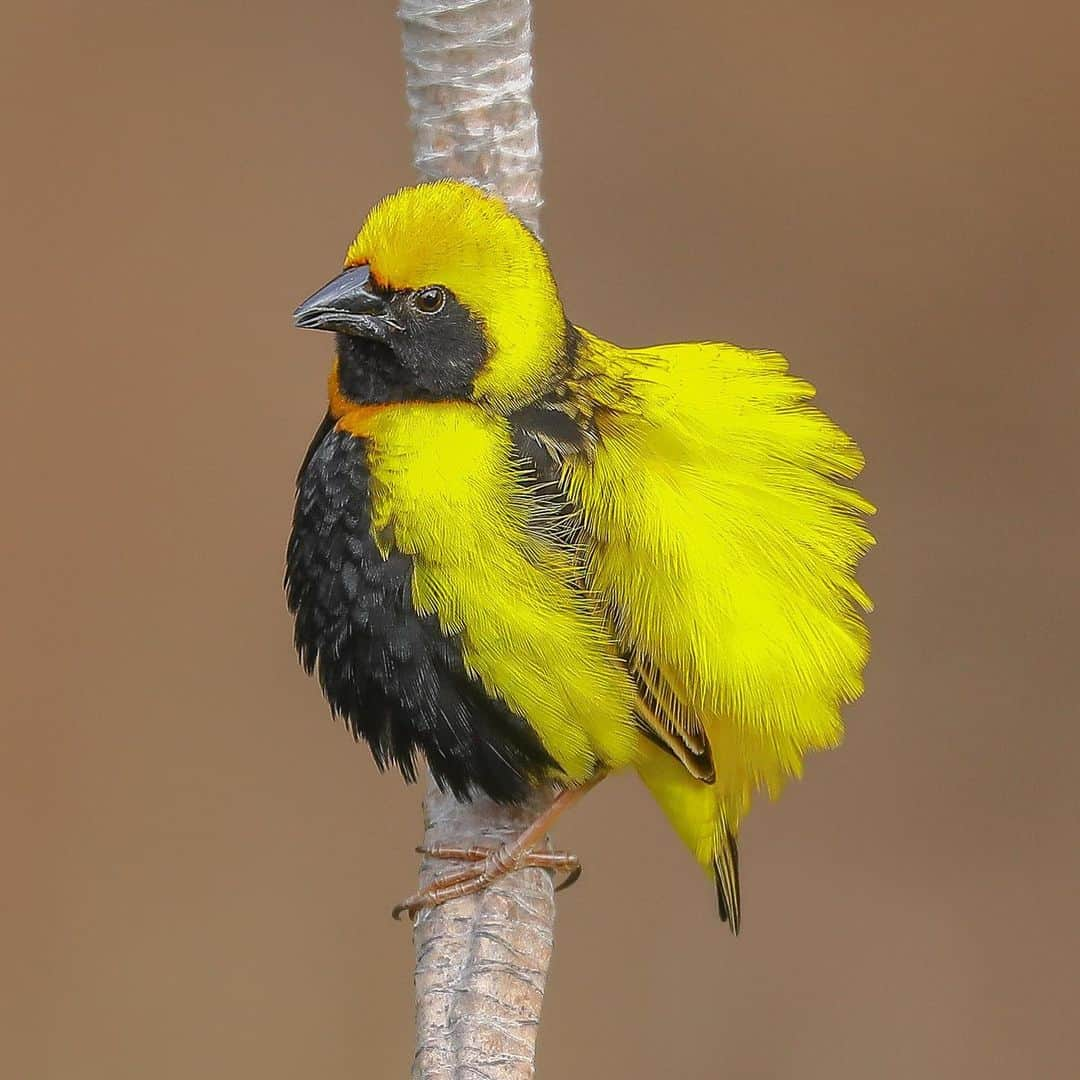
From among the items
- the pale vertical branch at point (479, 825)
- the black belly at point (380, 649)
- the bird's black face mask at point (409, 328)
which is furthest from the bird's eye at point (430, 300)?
the pale vertical branch at point (479, 825)

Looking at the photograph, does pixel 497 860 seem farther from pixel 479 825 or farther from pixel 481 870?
pixel 479 825

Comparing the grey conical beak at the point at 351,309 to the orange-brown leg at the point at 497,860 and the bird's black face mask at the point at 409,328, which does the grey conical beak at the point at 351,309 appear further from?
the orange-brown leg at the point at 497,860

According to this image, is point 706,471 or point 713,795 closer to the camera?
point 706,471

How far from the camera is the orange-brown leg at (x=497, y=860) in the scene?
261 cm

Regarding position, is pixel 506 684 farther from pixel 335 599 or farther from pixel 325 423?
pixel 325 423

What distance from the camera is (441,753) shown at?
2.54 m

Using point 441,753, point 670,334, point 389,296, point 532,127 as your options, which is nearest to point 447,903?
point 441,753

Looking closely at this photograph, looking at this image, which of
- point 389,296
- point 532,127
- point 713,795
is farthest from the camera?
point 532,127

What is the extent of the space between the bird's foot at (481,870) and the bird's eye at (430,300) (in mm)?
828

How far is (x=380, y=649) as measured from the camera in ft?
8.11

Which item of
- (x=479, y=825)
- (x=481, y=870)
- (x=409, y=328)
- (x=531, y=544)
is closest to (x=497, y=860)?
(x=481, y=870)

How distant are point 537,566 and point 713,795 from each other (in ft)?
1.83

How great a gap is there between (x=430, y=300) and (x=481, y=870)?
0.87m

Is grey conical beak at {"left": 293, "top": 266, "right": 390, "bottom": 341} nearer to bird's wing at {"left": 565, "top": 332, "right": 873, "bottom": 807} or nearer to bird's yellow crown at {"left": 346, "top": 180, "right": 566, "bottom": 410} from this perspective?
bird's yellow crown at {"left": 346, "top": 180, "right": 566, "bottom": 410}
